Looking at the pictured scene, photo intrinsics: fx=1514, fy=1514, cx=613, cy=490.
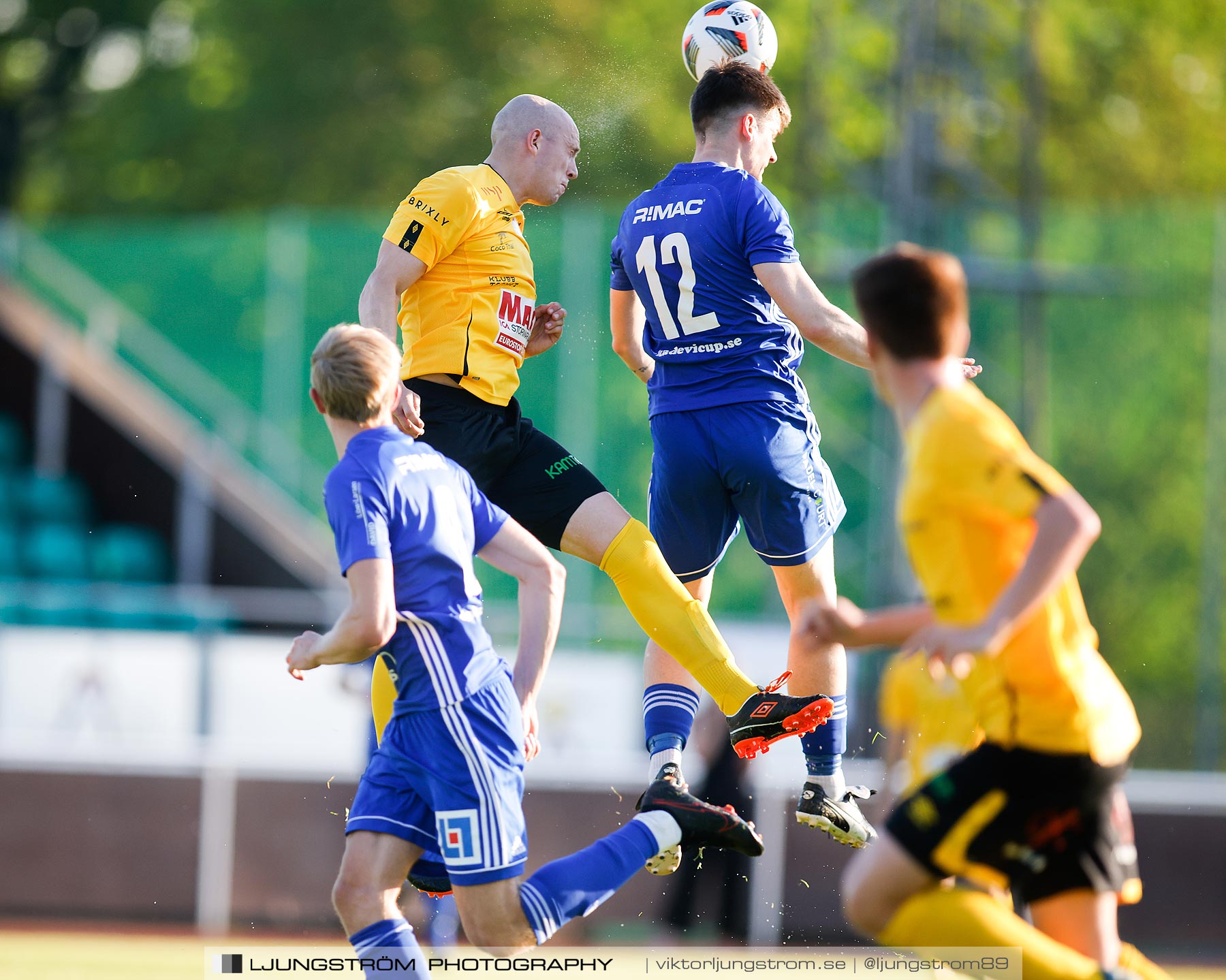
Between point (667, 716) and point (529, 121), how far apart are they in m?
2.29

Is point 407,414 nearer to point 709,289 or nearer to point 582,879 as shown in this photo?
point 709,289

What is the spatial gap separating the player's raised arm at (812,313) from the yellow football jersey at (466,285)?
0.95m

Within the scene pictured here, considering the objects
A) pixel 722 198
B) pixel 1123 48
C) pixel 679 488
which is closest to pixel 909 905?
pixel 679 488

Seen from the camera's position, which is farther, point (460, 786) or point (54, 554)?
point (54, 554)

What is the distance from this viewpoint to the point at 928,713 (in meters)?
3.69

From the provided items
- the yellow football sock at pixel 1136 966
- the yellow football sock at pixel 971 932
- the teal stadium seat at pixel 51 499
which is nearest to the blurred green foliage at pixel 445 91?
the teal stadium seat at pixel 51 499

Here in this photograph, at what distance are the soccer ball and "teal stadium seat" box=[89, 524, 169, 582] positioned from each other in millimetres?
11693

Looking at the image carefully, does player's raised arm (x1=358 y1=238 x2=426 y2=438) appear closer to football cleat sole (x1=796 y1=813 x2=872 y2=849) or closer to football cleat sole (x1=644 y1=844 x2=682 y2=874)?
football cleat sole (x1=644 y1=844 x2=682 y2=874)

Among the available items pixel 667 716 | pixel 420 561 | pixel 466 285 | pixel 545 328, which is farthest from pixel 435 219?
pixel 667 716

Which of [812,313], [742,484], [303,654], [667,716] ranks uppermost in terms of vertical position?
[812,313]

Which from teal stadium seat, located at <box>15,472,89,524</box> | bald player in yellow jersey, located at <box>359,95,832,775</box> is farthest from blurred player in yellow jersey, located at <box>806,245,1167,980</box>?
teal stadium seat, located at <box>15,472,89,524</box>

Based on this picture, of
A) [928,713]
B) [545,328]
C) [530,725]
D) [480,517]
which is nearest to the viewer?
[928,713]

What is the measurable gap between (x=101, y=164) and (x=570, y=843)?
18942 mm

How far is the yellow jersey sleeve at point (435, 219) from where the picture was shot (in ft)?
17.2
